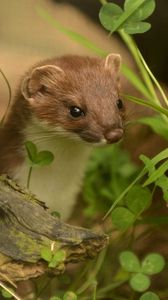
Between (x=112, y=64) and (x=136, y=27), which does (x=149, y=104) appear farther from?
(x=112, y=64)

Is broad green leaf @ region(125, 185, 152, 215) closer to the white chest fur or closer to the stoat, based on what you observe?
the stoat

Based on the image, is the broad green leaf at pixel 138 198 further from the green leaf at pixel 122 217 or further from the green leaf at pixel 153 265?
the green leaf at pixel 153 265

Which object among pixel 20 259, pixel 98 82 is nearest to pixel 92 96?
pixel 98 82

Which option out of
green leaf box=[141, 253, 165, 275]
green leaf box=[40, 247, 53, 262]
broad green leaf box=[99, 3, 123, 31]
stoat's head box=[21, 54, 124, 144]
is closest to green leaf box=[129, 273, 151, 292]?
green leaf box=[141, 253, 165, 275]

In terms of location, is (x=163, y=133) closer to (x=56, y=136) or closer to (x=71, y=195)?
(x=56, y=136)

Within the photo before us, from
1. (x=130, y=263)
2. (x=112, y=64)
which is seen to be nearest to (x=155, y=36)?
(x=112, y=64)
